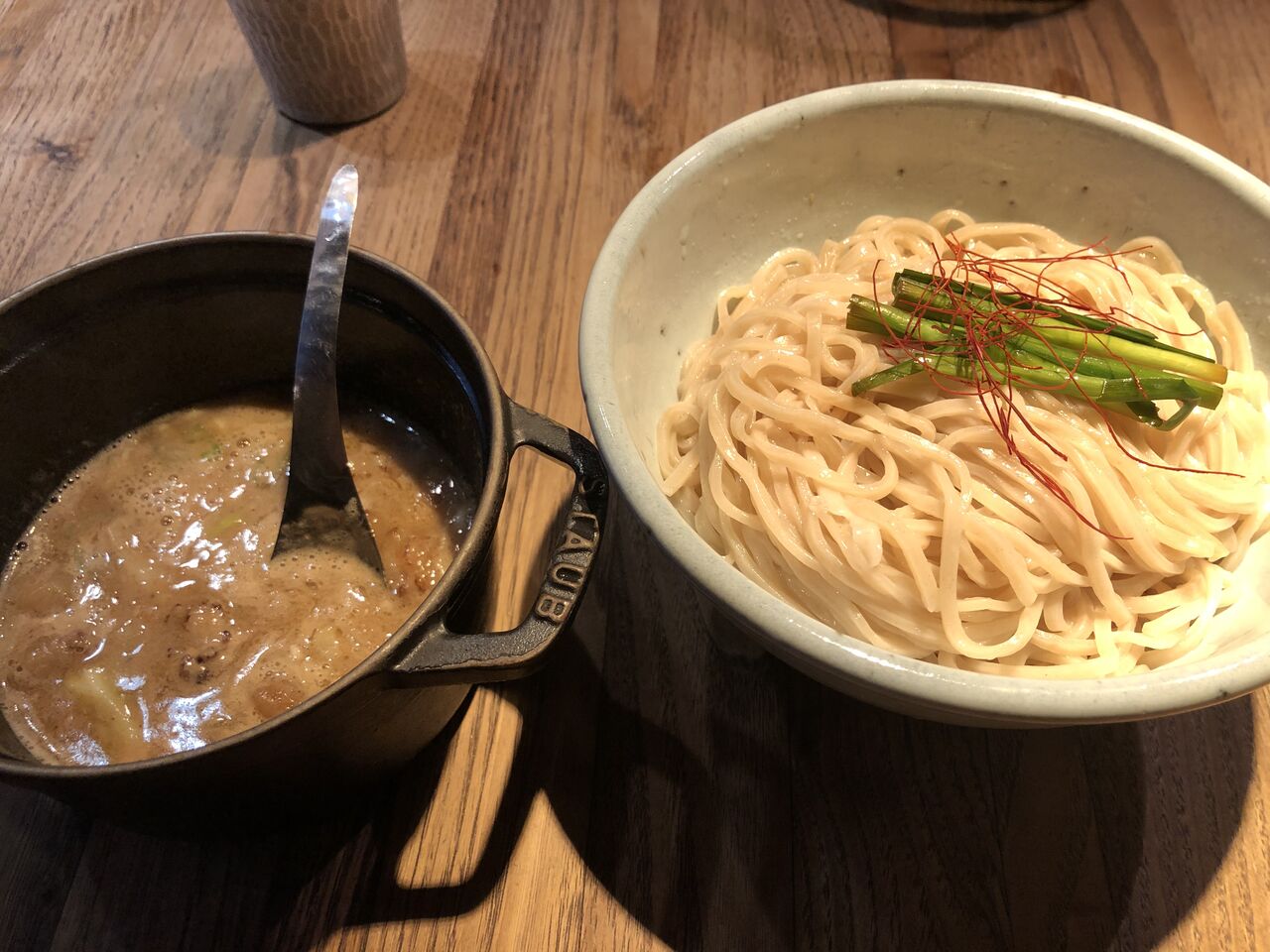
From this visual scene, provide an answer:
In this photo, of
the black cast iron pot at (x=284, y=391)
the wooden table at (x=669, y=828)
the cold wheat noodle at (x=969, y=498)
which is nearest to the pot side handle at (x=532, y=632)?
the black cast iron pot at (x=284, y=391)

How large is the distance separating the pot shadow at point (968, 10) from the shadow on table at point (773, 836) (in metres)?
1.79

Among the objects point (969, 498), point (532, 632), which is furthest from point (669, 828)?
point (969, 498)

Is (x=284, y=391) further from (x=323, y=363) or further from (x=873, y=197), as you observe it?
(x=873, y=197)

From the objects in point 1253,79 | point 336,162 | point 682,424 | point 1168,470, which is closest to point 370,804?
point 682,424

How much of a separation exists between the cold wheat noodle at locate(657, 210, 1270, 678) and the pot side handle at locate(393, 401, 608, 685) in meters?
0.24

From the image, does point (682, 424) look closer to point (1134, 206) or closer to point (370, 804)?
point (370, 804)

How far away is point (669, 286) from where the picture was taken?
1303 millimetres

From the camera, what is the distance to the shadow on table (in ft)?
3.41

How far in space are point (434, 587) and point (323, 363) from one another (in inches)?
16.3

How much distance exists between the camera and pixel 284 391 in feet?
4.38

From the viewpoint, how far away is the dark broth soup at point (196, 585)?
103 centimetres

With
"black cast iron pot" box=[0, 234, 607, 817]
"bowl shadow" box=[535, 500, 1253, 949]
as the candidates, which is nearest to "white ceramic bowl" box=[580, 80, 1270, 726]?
"black cast iron pot" box=[0, 234, 607, 817]

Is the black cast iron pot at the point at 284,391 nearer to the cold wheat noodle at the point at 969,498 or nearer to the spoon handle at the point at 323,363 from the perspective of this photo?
the spoon handle at the point at 323,363

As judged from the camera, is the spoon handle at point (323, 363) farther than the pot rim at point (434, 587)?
Yes
